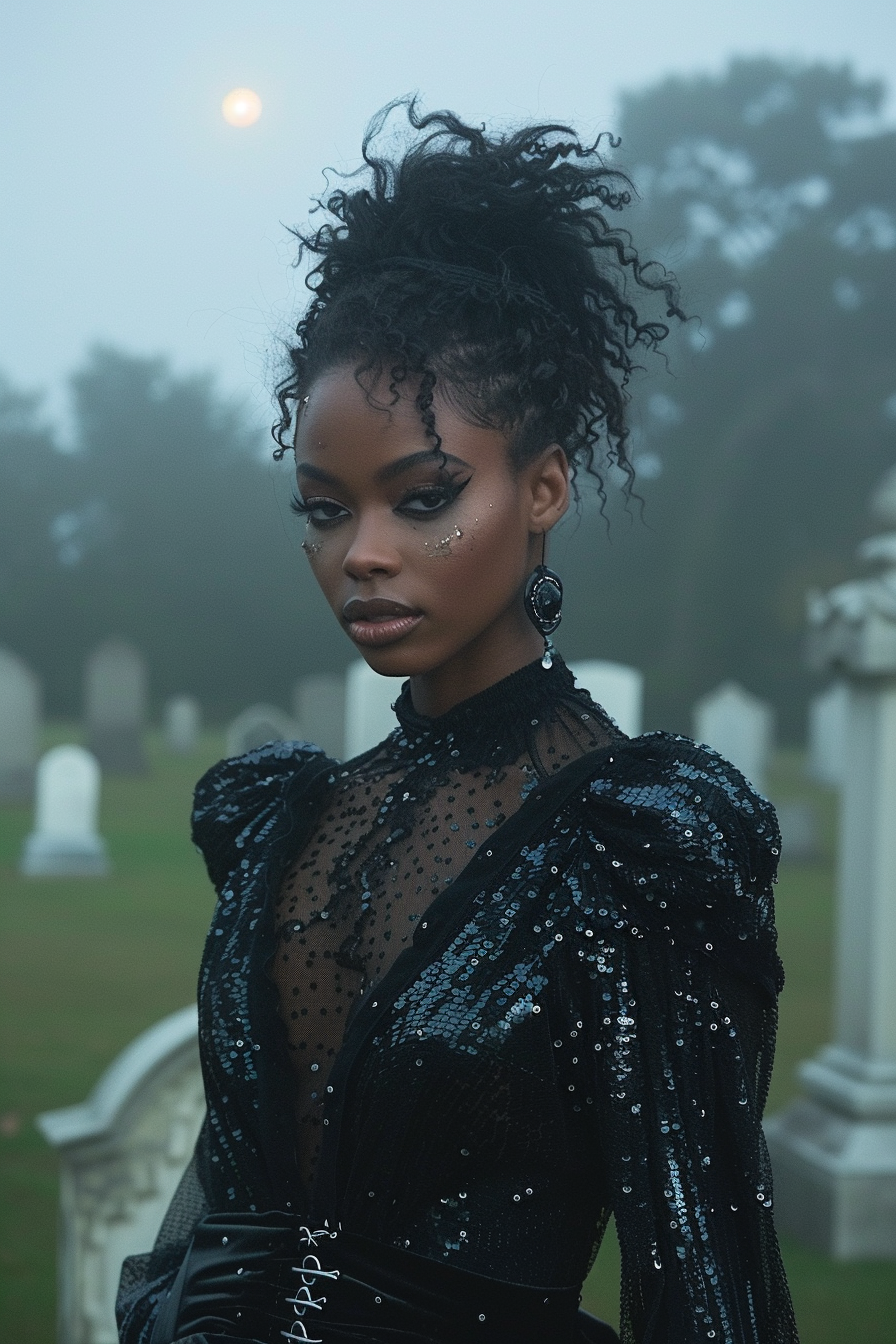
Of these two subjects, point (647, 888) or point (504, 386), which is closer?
point (647, 888)

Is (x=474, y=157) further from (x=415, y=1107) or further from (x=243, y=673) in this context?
(x=243, y=673)

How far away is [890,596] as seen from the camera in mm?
4867

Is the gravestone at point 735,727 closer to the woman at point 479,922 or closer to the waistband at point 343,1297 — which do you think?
the woman at point 479,922

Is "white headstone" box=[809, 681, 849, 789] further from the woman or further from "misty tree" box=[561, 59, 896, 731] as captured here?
the woman

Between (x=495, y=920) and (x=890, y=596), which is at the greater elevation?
(x=890, y=596)

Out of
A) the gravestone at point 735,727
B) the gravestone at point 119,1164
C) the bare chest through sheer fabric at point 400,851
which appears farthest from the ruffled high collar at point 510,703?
the gravestone at point 735,727

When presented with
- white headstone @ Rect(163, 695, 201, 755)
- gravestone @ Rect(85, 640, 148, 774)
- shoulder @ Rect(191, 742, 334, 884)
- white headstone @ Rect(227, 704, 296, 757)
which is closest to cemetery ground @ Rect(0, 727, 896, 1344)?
white headstone @ Rect(227, 704, 296, 757)

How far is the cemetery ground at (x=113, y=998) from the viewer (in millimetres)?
4516

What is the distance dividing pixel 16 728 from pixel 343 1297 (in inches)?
564

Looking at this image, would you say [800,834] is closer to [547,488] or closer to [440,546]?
[547,488]

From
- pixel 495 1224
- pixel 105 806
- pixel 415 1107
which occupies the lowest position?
pixel 495 1224

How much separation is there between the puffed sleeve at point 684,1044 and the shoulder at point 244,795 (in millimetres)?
505

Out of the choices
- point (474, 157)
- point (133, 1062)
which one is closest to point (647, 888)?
point (474, 157)

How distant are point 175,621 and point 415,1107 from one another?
86.0ft
